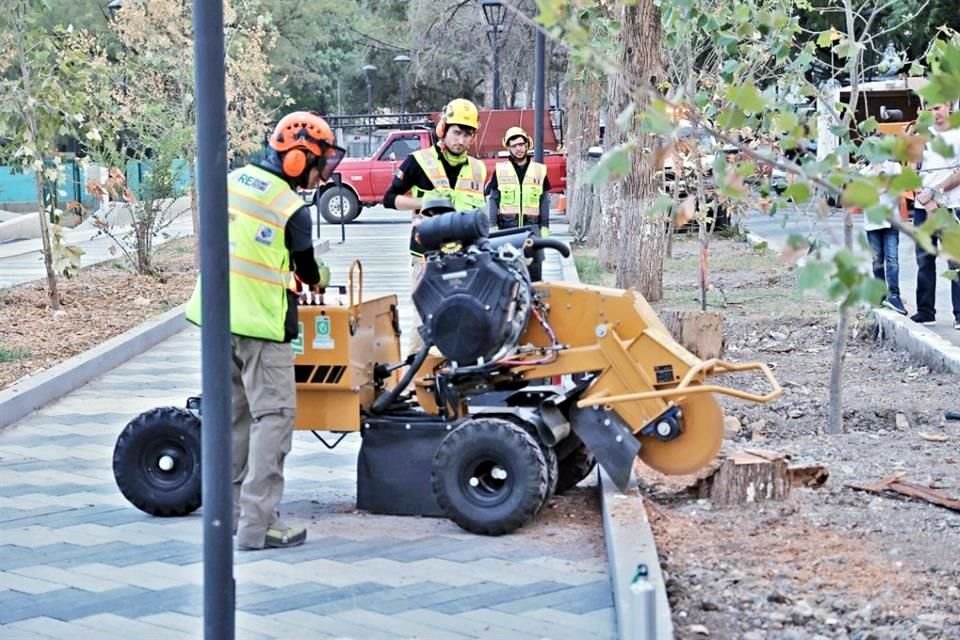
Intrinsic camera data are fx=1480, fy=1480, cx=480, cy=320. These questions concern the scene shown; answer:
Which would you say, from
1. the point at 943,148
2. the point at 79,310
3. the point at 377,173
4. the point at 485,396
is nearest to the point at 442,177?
the point at 485,396

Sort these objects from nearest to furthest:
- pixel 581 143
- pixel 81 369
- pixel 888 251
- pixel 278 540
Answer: pixel 278 540
pixel 81 369
pixel 888 251
pixel 581 143

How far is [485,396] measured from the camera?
6965 millimetres

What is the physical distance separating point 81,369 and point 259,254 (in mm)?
4841

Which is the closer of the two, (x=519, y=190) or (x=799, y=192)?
(x=799, y=192)

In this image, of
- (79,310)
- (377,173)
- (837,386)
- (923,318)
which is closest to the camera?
(837,386)

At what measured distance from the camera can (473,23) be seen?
1366 inches

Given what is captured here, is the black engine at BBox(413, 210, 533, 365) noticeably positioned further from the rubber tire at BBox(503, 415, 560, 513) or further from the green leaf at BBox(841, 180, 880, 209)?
the green leaf at BBox(841, 180, 880, 209)

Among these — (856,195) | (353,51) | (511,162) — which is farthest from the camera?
(353,51)

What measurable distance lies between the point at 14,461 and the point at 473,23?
27934 millimetres

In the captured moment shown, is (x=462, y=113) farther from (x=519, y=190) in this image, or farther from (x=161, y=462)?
(x=161, y=462)

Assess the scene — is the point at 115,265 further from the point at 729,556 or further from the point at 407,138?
the point at 407,138

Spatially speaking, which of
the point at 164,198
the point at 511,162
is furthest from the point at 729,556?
the point at 164,198

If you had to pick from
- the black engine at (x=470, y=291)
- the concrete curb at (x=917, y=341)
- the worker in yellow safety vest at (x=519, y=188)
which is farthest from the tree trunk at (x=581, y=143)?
the black engine at (x=470, y=291)

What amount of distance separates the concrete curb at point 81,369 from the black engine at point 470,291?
359 centimetres
